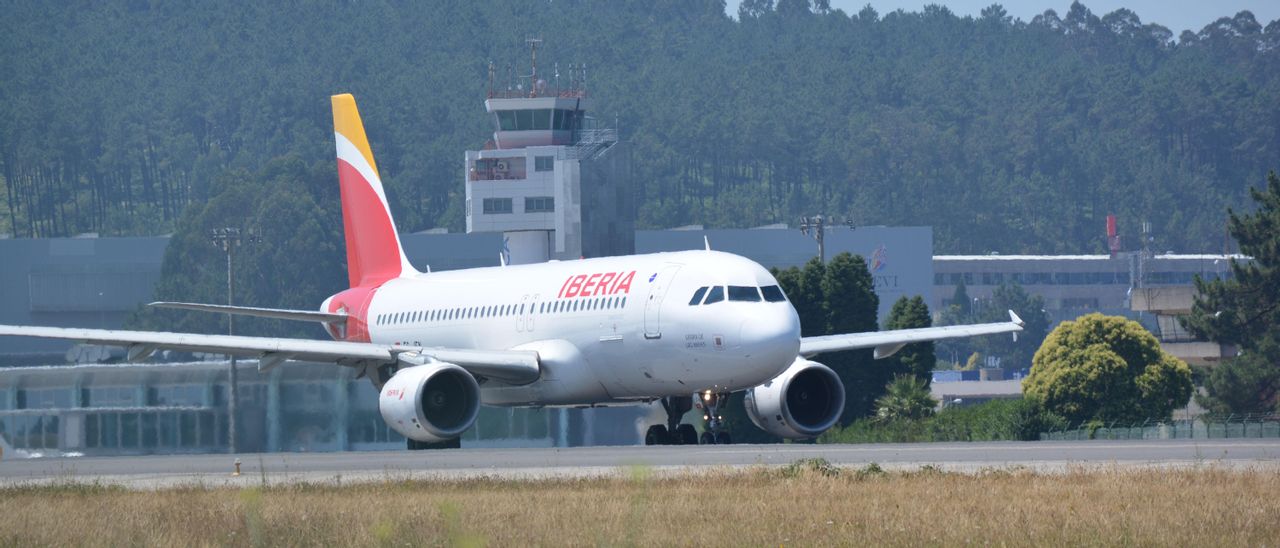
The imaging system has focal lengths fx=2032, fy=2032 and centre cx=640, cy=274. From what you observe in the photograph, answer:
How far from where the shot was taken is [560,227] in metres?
93.7

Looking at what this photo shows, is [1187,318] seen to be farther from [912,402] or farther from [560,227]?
[560,227]

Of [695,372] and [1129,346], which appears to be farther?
[1129,346]

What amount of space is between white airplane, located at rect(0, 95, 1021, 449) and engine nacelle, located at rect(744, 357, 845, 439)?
2 cm

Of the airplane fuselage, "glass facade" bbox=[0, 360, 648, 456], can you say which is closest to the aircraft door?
the airplane fuselage

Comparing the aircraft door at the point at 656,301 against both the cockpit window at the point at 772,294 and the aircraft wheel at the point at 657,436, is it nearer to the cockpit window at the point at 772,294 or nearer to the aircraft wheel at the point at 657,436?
the cockpit window at the point at 772,294

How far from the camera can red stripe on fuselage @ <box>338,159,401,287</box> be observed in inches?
1822

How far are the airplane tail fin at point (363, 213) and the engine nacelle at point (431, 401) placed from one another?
35.2 feet

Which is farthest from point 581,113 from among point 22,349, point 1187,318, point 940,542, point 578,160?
point 940,542

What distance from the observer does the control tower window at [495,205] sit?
3799 inches

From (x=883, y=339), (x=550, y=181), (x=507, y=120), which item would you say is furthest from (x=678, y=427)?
(x=507, y=120)

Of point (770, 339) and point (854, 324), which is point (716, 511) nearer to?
point (770, 339)

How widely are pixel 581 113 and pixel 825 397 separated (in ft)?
203

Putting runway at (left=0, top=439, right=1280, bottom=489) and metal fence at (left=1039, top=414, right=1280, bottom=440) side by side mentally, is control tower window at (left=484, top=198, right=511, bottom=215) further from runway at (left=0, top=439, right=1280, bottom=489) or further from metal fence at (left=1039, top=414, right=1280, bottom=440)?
runway at (left=0, top=439, right=1280, bottom=489)

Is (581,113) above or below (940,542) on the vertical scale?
above
